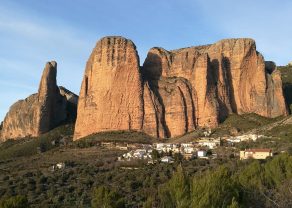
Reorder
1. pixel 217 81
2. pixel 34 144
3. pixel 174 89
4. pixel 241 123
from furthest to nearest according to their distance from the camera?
pixel 34 144
pixel 217 81
pixel 174 89
pixel 241 123

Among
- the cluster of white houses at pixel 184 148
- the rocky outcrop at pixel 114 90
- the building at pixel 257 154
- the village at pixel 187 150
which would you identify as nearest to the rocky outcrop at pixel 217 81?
the rocky outcrop at pixel 114 90

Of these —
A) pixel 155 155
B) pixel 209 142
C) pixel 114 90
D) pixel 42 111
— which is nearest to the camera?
pixel 155 155

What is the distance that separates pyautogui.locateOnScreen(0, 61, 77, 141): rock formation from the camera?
110250 mm

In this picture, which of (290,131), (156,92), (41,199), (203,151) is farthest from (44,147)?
(41,199)

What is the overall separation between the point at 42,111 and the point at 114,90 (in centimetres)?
1927

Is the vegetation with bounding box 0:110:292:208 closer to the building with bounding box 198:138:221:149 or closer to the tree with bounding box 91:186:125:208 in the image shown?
the tree with bounding box 91:186:125:208

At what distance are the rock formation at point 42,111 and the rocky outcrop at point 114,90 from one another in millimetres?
13153

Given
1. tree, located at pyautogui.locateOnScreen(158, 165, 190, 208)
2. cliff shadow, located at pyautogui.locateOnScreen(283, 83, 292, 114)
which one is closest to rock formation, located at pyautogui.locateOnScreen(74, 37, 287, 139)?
cliff shadow, located at pyautogui.locateOnScreen(283, 83, 292, 114)

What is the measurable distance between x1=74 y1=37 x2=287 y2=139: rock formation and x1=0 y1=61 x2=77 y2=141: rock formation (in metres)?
11.7

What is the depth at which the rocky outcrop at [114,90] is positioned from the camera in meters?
96.2

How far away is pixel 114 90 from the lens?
97.8m

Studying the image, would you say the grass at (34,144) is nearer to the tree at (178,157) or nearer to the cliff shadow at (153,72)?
the cliff shadow at (153,72)

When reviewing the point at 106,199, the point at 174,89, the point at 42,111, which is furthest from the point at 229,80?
the point at 106,199

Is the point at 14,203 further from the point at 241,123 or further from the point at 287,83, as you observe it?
the point at 287,83
